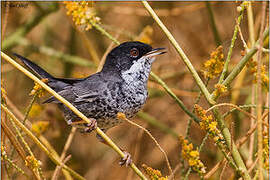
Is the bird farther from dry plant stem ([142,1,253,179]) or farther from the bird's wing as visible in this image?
dry plant stem ([142,1,253,179])

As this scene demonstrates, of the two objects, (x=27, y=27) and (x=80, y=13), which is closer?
(x=80, y=13)

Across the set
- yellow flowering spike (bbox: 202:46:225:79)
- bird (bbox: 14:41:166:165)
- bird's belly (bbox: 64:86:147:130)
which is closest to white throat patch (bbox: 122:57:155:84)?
bird (bbox: 14:41:166:165)

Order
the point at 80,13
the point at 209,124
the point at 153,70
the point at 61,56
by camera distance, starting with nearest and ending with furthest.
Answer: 1. the point at 209,124
2. the point at 80,13
3. the point at 61,56
4. the point at 153,70

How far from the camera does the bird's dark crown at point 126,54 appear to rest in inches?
116

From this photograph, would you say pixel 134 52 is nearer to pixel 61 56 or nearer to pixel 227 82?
pixel 227 82

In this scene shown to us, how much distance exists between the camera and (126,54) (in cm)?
300

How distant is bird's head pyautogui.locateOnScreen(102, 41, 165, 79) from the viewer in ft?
9.66

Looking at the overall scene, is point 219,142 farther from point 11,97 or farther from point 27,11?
point 27,11

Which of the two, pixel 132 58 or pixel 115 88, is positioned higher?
pixel 132 58

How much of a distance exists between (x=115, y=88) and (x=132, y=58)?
0.30 m

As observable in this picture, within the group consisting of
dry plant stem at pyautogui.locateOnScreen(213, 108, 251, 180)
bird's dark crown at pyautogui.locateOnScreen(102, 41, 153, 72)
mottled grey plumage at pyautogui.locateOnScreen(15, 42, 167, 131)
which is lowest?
dry plant stem at pyautogui.locateOnScreen(213, 108, 251, 180)

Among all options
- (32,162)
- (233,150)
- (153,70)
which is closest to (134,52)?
(233,150)

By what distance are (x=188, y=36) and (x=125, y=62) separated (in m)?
2.27

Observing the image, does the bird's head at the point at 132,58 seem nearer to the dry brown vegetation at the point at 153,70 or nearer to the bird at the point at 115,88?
the bird at the point at 115,88
